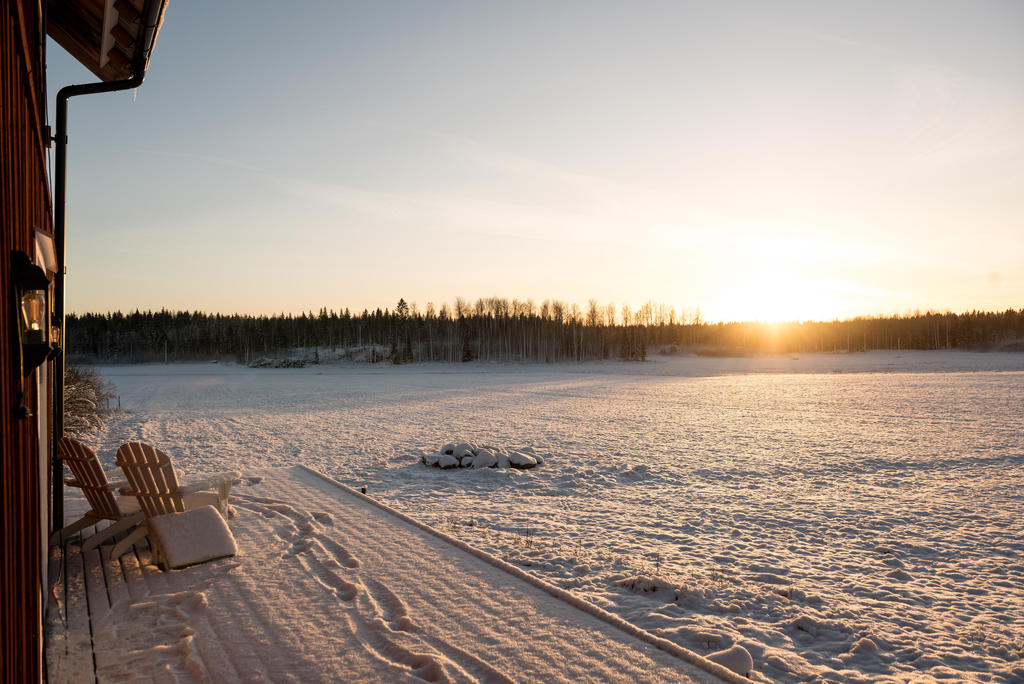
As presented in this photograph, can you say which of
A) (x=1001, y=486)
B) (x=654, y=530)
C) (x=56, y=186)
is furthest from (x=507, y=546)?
(x=1001, y=486)

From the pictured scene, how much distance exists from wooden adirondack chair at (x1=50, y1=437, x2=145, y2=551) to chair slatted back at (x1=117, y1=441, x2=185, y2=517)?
0.54ft

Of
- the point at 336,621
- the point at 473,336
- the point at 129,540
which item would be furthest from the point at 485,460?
the point at 473,336

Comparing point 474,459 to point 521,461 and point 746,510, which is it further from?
point 746,510

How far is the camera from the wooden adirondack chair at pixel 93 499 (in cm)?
503

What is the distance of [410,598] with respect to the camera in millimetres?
4188

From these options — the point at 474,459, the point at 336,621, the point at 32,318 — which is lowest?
the point at 474,459

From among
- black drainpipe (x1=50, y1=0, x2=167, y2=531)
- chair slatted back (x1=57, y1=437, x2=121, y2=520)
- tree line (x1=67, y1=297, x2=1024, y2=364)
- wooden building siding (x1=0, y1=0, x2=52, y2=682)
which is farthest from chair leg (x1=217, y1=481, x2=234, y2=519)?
tree line (x1=67, y1=297, x2=1024, y2=364)

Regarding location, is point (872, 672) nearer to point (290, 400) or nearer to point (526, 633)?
point (526, 633)

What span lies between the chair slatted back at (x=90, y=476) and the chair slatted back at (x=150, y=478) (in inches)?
7.9

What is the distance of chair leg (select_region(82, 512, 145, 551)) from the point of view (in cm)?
494

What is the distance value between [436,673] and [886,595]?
423 cm

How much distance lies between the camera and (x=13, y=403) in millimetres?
2205

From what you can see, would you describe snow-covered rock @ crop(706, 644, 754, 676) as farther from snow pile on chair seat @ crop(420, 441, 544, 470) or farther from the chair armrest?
snow pile on chair seat @ crop(420, 441, 544, 470)

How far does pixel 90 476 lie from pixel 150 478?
19.3 inches
